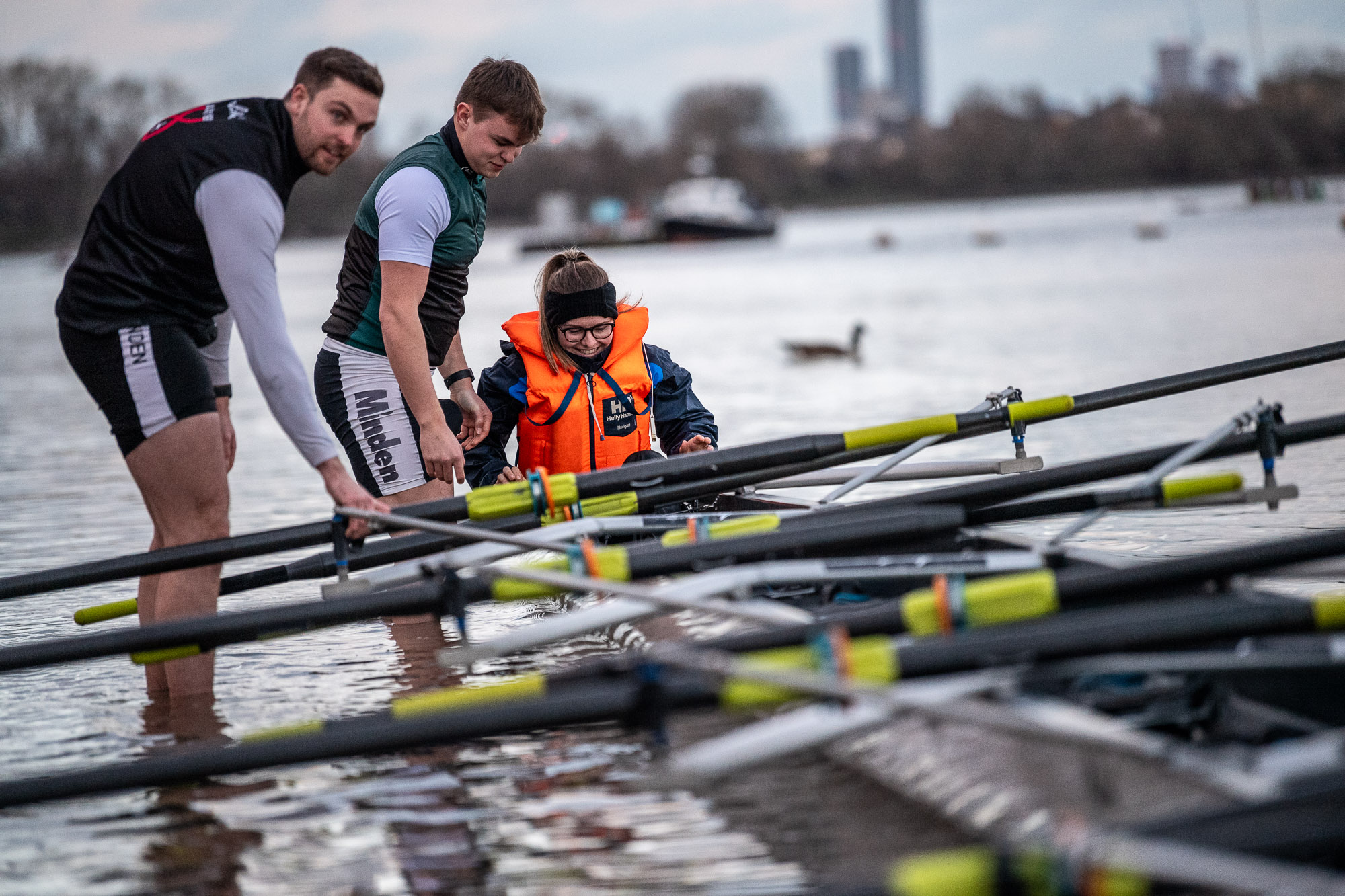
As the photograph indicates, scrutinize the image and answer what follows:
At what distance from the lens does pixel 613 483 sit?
387 cm

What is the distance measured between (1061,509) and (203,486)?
8.52ft

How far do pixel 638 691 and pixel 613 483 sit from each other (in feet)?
4.92

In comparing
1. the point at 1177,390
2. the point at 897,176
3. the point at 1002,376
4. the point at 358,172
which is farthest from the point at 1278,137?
the point at 1177,390

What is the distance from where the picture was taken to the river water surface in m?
2.94

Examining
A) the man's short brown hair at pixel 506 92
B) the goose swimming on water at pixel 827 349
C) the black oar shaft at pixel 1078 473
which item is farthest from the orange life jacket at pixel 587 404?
the goose swimming on water at pixel 827 349

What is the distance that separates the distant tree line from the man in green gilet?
255ft

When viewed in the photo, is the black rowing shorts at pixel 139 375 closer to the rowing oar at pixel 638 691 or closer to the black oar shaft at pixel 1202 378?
the rowing oar at pixel 638 691

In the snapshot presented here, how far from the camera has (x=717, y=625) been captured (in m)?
3.83

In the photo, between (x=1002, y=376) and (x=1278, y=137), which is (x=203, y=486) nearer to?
(x=1002, y=376)

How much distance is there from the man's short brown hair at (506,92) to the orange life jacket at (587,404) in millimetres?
914

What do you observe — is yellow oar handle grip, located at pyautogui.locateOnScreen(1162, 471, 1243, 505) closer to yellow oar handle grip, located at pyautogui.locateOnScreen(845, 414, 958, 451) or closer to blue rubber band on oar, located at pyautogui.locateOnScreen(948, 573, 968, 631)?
yellow oar handle grip, located at pyautogui.locateOnScreen(845, 414, 958, 451)

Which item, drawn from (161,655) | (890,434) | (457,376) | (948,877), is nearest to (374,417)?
(457,376)

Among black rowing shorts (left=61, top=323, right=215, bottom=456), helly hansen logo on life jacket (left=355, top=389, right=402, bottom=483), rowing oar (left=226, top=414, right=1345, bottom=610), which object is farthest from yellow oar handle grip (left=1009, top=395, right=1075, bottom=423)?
black rowing shorts (left=61, top=323, right=215, bottom=456)

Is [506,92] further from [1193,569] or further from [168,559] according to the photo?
[1193,569]
